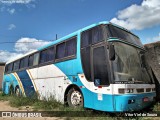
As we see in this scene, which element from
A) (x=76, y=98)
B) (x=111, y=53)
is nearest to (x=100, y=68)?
(x=111, y=53)

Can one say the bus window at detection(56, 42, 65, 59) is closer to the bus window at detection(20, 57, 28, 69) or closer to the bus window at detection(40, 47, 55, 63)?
the bus window at detection(40, 47, 55, 63)

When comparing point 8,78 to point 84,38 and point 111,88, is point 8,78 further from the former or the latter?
point 111,88

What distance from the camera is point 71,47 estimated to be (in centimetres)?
831

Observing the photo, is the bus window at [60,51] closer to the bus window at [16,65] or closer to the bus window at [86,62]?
the bus window at [86,62]

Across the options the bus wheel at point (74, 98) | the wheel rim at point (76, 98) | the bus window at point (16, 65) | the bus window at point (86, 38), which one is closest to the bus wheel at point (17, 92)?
the bus window at point (16, 65)

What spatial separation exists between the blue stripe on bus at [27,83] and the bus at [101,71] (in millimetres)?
2340

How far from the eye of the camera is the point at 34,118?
274 inches

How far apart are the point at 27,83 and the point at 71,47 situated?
18.3ft

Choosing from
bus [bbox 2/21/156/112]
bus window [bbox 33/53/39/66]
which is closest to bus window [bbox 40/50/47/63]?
bus window [bbox 33/53/39/66]

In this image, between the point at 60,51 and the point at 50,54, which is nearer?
the point at 60,51

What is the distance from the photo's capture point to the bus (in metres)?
6.05

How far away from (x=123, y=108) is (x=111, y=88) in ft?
2.20

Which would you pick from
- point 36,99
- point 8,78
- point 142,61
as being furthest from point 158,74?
point 8,78

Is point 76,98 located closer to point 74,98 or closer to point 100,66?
point 74,98
